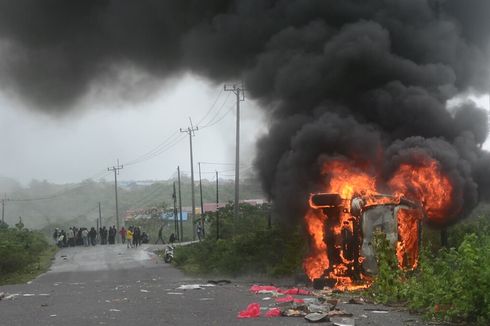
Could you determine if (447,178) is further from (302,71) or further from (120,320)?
(120,320)

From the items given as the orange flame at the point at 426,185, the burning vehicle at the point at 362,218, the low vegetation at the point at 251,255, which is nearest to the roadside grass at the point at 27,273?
the low vegetation at the point at 251,255

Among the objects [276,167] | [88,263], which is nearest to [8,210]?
[88,263]

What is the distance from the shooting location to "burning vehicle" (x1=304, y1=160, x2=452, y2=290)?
53.8 feet

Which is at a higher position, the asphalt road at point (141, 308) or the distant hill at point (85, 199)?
the distant hill at point (85, 199)

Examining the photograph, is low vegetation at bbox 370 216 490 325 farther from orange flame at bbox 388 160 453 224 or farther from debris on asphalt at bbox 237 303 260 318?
orange flame at bbox 388 160 453 224

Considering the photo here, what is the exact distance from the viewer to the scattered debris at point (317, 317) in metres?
9.68

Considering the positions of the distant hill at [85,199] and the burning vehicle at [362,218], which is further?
the distant hill at [85,199]

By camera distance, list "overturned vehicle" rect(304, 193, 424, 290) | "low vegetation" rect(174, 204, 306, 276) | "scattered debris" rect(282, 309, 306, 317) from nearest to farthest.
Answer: "scattered debris" rect(282, 309, 306, 317)
"overturned vehicle" rect(304, 193, 424, 290)
"low vegetation" rect(174, 204, 306, 276)

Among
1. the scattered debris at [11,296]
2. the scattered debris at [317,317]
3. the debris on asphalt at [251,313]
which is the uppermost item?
the scattered debris at [317,317]

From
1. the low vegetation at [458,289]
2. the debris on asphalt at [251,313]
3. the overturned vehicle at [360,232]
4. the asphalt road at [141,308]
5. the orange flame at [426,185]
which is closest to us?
the low vegetation at [458,289]

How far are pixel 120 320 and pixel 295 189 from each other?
382 inches

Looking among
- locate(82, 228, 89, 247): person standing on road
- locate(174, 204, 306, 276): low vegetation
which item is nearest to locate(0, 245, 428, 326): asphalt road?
locate(174, 204, 306, 276): low vegetation

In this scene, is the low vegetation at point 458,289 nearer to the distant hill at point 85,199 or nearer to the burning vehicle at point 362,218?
the burning vehicle at point 362,218

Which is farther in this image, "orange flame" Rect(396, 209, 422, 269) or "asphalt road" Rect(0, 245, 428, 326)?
"orange flame" Rect(396, 209, 422, 269)
